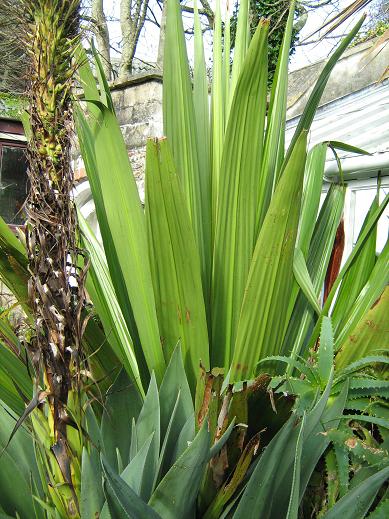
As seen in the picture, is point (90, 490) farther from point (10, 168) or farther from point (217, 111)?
point (10, 168)

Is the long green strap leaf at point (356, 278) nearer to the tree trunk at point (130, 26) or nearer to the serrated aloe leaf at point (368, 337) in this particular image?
the serrated aloe leaf at point (368, 337)

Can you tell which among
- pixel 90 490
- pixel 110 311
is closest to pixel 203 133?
pixel 110 311

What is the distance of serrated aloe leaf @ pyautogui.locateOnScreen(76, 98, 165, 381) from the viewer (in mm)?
1653

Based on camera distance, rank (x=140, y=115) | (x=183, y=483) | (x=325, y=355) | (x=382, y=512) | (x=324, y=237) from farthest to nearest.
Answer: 1. (x=140, y=115)
2. (x=324, y=237)
3. (x=325, y=355)
4. (x=382, y=512)
5. (x=183, y=483)

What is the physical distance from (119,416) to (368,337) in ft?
2.16

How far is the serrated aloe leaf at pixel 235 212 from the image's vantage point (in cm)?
167

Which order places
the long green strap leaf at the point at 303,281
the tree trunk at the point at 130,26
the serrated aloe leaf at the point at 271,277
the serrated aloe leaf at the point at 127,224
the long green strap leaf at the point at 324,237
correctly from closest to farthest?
the serrated aloe leaf at the point at 271,277, the serrated aloe leaf at the point at 127,224, the long green strap leaf at the point at 303,281, the long green strap leaf at the point at 324,237, the tree trunk at the point at 130,26

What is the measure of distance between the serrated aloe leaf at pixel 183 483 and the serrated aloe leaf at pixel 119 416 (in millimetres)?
288

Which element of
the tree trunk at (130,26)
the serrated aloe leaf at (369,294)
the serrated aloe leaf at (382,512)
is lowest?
the serrated aloe leaf at (382,512)

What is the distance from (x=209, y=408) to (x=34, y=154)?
2.12 ft

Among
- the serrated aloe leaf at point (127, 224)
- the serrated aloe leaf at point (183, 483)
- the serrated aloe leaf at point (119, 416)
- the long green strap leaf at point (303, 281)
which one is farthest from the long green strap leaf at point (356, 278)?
the serrated aloe leaf at point (183, 483)

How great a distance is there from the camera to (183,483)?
1.19m

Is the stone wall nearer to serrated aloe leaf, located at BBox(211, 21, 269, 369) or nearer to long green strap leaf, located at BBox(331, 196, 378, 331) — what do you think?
long green strap leaf, located at BBox(331, 196, 378, 331)

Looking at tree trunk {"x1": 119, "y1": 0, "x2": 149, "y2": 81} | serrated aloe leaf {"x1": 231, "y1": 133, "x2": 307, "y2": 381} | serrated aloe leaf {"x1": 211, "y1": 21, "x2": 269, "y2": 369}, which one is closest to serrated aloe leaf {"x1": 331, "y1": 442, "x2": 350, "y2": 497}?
serrated aloe leaf {"x1": 231, "y1": 133, "x2": 307, "y2": 381}
